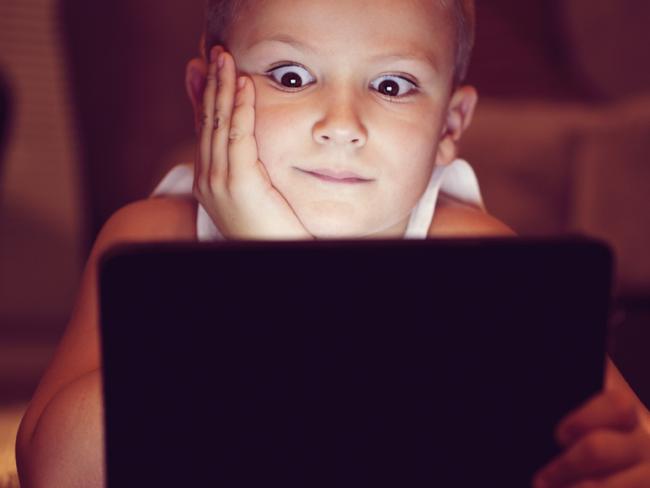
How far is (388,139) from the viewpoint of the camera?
70 cm

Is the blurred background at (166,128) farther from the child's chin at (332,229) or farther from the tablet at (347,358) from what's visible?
the tablet at (347,358)

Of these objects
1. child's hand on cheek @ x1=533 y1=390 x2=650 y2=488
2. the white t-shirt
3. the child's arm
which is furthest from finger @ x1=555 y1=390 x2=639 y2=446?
the white t-shirt

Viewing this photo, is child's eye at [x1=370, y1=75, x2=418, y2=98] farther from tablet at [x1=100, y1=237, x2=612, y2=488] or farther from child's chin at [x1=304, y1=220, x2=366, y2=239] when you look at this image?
tablet at [x1=100, y1=237, x2=612, y2=488]

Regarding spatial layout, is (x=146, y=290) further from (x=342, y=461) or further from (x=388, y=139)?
(x=388, y=139)

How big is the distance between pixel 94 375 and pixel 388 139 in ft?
0.95

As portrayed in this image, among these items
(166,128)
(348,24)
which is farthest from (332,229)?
(166,128)

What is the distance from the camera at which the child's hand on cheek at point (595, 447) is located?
0.47m

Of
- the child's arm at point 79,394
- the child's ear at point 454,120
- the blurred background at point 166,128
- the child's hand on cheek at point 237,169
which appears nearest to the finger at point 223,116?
the child's hand on cheek at point 237,169

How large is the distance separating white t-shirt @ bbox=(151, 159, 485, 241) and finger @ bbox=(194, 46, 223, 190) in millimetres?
74

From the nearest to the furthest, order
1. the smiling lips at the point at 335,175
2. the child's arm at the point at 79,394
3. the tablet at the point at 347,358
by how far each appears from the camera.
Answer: the tablet at the point at 347,358 → the child's arm at the point at 79,394 → the smiling lips at the point at 335,175

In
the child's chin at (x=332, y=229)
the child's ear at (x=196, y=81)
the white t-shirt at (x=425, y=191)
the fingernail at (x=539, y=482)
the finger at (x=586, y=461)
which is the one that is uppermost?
the child's ear at (x=196, y=81)

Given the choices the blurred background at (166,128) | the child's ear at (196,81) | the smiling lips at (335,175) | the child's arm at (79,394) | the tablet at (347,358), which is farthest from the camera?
the blurred background at (166,128)

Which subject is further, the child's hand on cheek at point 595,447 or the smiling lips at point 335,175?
the smiling lips at point 335,175

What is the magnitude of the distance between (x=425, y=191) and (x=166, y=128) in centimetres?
136
